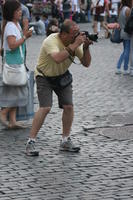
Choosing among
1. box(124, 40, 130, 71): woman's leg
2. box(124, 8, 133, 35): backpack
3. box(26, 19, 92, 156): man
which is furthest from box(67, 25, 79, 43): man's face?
box(124, 40, 130, 71): woman's leg

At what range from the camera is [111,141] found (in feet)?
31.0

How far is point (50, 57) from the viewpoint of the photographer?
28.2 feet

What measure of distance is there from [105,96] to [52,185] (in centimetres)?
615

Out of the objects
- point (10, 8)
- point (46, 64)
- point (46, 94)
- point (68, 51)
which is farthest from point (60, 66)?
point (10, 8)

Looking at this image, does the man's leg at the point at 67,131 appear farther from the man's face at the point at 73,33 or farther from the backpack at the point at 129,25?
the backpack at the point at 129,25

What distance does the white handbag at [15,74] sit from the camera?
10.1 metres

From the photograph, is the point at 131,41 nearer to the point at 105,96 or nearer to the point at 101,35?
the point at 105,96

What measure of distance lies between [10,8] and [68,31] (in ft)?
5.68

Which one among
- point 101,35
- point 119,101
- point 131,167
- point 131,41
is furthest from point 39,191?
point 101,35

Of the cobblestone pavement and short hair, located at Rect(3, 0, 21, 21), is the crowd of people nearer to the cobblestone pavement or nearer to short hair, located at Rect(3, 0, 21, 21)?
short hair, located at Rect(3, 0, 21, 21)

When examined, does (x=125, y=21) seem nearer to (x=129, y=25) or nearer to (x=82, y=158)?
(x=129, y=25)

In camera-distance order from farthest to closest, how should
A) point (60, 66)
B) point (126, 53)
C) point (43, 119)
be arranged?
point (126, 53) → point (43, 119) → point (60, 66)

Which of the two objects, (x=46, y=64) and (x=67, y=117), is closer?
(x=46, y=64)

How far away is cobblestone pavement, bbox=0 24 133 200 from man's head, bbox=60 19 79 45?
1314 mm
